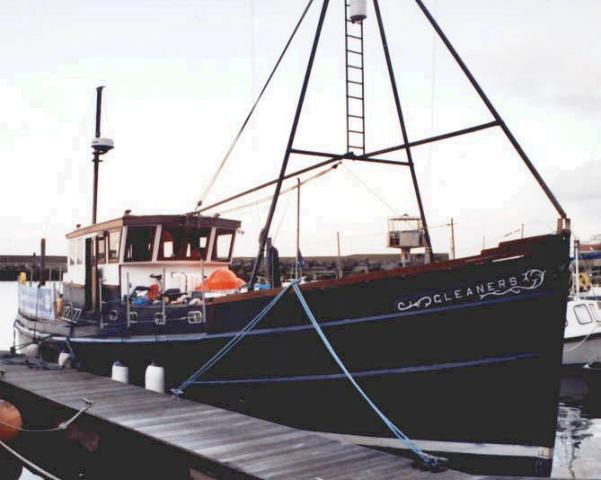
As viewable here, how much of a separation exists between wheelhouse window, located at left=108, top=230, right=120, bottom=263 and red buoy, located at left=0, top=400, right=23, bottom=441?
13.1 feet

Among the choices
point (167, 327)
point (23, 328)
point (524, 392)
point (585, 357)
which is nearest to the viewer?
point (524, 392)

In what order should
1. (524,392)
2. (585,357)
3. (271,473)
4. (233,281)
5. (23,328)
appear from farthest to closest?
(585,357), (23,328), (233,281), (524,392), (271,473)

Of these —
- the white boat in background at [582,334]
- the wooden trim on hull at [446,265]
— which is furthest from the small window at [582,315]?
the wooden trim on hull at [446,265]

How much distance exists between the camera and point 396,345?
8219mm

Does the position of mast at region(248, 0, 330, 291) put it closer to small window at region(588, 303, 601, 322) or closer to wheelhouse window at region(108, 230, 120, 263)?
wheelhouse window at region(108, 230, 120, 263)

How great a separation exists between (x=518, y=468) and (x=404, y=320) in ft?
7.82

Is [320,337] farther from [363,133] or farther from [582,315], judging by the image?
[582,315]

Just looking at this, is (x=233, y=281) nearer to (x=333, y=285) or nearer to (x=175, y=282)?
(x=175, y=282)

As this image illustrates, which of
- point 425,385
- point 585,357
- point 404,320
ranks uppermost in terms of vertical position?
point 404,320

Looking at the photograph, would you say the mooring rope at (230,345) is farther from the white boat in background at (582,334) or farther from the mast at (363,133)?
the white boat in background at (582,334)

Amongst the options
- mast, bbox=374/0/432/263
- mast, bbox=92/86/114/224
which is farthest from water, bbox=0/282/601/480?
mast, bbox=92/86/114/224

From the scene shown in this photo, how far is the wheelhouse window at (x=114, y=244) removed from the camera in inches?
500

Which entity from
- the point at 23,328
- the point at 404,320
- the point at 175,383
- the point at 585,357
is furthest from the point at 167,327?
the point at 585,357

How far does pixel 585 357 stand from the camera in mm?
19672
